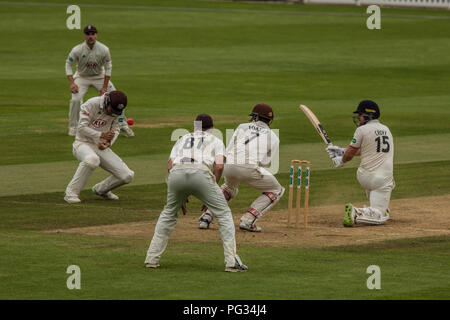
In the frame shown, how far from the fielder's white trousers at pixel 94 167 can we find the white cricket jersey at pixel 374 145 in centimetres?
373

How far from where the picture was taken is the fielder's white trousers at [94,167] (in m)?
15.6

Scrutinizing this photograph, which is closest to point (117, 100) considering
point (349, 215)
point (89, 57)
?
point (349, 215)

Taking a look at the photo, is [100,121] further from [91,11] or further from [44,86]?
[91,11]

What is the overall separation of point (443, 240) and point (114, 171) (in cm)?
544

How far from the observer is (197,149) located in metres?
11.2

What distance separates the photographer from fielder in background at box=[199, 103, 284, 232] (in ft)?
45.3

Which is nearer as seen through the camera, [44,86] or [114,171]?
[114,171]

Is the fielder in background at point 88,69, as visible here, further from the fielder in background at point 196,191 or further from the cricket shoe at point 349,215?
the fielder in background at point 196,191

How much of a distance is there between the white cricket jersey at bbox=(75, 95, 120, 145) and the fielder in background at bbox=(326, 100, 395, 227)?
3.73m

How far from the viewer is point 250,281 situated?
10664 mm

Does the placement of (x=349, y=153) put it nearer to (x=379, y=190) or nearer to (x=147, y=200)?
(x=379, y=190)

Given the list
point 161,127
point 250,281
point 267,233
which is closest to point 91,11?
point 161,127

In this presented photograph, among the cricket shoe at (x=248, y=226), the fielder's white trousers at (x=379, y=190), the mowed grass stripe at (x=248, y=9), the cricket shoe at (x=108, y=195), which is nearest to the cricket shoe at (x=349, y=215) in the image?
the fielder's white trousers at (x=379, y=190)

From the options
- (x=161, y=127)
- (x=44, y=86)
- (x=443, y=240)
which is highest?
(x=44, y=86)
